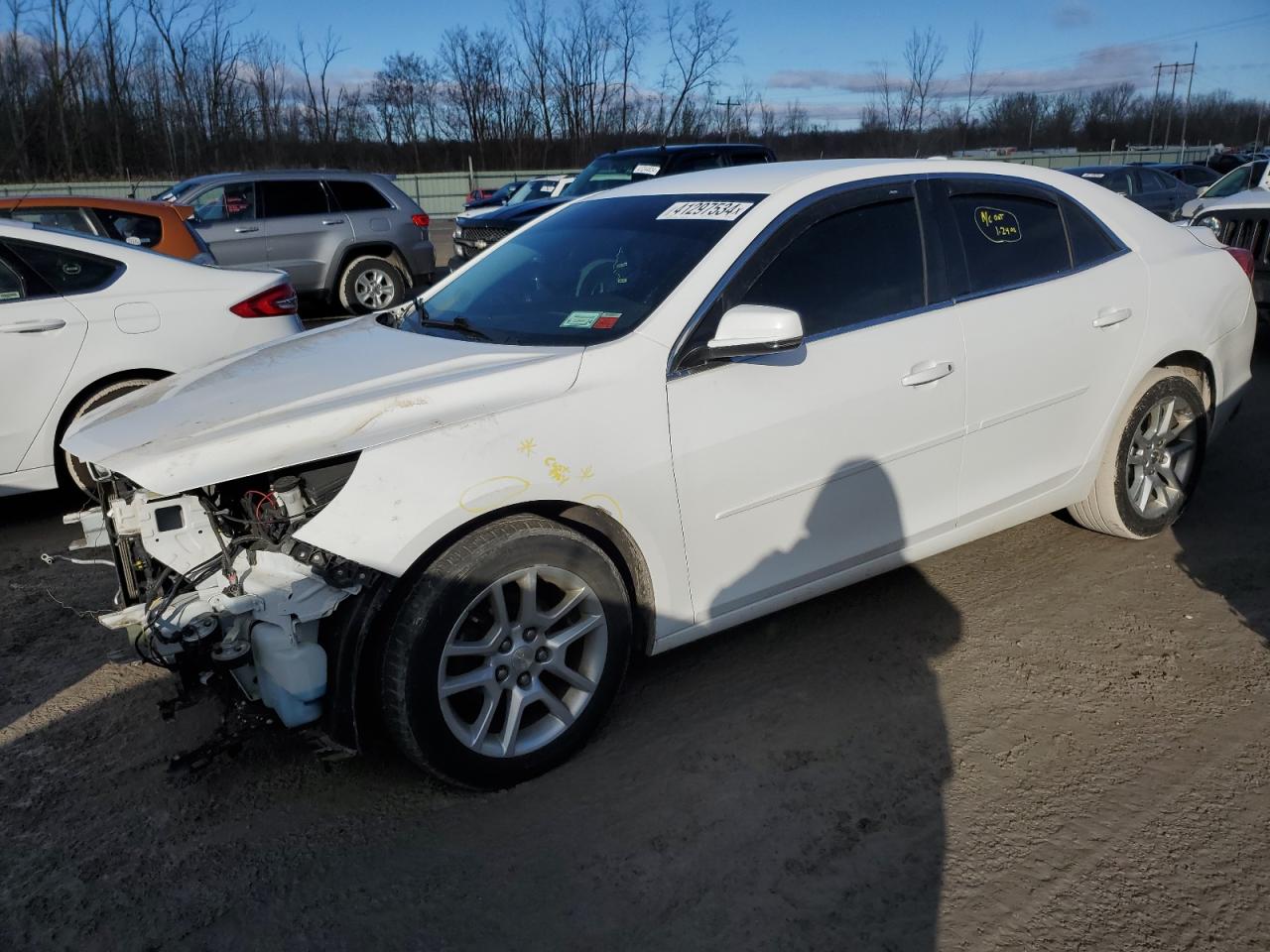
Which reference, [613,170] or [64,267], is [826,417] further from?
[613,170]

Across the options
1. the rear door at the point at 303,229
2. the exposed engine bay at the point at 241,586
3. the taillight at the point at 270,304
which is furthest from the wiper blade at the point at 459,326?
the rear door at the point at 303,229

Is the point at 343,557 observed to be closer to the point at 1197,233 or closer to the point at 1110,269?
the point at 1110,269

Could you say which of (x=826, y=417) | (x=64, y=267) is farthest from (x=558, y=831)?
(x=64, y=267)

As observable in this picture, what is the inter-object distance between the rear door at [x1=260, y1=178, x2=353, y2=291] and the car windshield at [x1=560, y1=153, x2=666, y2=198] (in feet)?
10.2

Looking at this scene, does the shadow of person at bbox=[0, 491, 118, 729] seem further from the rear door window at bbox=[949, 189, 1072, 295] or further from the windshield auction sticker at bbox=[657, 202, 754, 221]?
the rear door window at bbox=[949, 189, 1072, 295]

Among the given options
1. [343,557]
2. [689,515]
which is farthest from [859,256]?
[343,557]

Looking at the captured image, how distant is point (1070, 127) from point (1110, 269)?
62434 millimetres

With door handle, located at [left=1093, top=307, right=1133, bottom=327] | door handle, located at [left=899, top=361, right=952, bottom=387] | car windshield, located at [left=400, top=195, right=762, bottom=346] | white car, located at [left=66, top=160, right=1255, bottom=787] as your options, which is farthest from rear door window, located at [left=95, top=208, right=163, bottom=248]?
door handle, located at [left=1093, top=307, right=1133, bottom=327]

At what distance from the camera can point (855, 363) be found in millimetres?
3338

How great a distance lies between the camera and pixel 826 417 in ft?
10.7

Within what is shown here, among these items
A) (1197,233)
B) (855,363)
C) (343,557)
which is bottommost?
(343,557)

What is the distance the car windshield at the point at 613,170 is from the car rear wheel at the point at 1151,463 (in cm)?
895

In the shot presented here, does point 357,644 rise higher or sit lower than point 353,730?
higher

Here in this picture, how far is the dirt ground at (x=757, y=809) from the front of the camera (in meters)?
2.43
